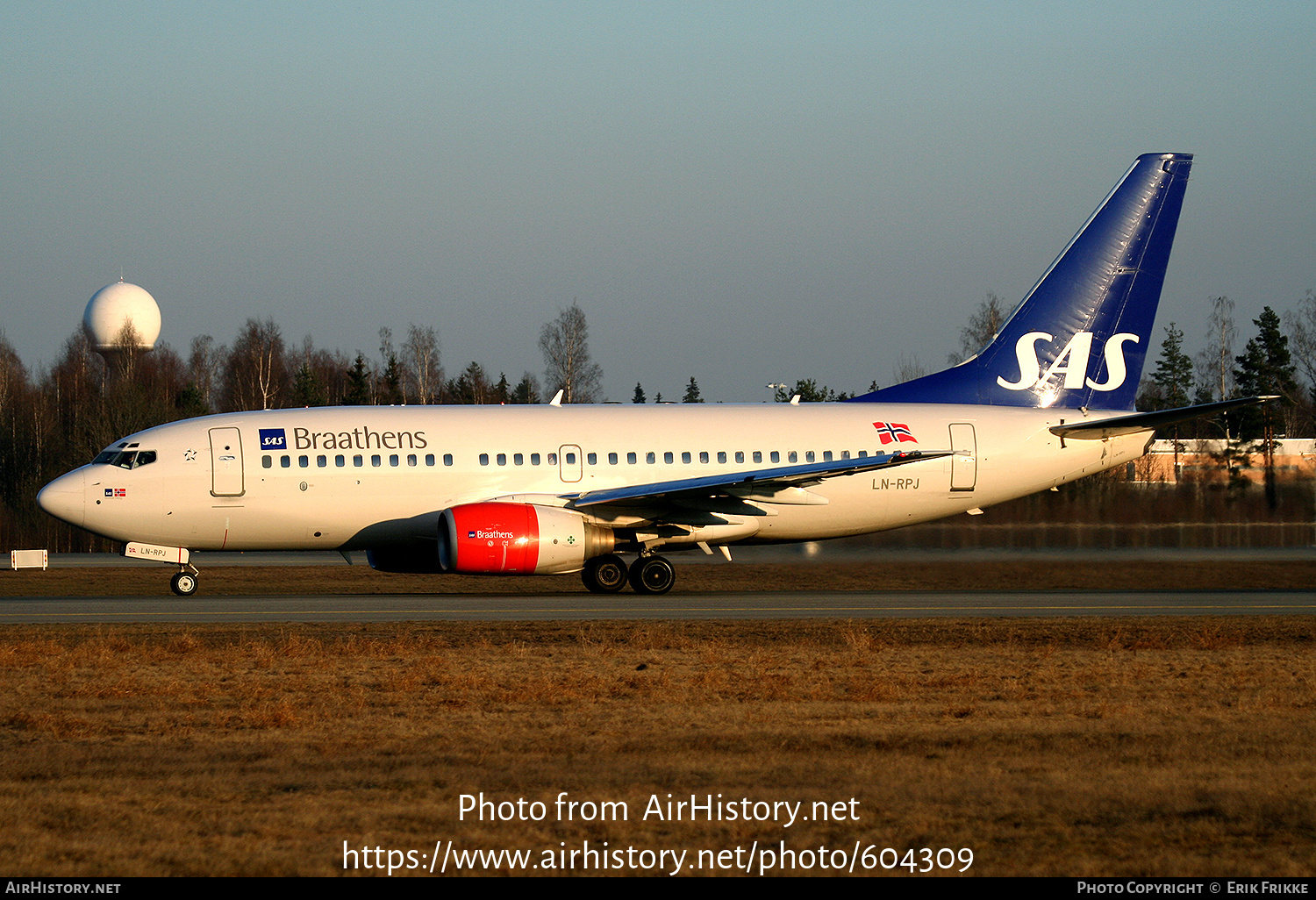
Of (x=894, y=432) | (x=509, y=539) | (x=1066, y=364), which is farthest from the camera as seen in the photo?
(x=1066, y=364)

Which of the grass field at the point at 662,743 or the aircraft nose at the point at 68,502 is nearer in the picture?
the grass field at the point at 662,743

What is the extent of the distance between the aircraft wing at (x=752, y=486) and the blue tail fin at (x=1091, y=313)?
344 centimetres

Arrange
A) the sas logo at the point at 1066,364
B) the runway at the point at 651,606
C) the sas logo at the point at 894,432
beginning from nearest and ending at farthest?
the runway at the point at 651,606, the sas logo at the point at 894,432, the sas logo at the point at 1066,364

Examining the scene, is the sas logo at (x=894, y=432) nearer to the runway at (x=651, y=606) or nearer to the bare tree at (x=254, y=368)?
the runway at (x=651, y=606)

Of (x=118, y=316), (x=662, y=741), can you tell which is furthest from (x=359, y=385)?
(x=662, y=741)

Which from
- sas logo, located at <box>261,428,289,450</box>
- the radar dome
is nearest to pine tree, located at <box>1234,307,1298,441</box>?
sas logo, located at <box>261,428,289,450</box>

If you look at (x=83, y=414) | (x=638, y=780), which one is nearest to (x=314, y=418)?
(x=638, y=780)

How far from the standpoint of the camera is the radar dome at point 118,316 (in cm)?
7781

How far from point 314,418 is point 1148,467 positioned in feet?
74.4

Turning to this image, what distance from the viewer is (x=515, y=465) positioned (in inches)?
906

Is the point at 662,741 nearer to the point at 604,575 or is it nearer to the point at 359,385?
the point at 604,575

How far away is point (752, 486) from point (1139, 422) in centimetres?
744

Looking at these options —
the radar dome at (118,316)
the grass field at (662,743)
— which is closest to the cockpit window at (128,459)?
the grass field at (662,743)

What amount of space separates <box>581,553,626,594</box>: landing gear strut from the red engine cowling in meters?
1.33
